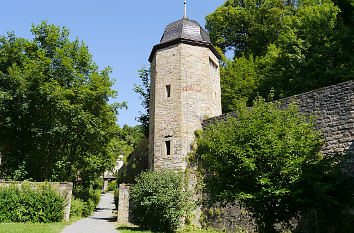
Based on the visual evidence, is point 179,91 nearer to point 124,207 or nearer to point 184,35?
point 184,35

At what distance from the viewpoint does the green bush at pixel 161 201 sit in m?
11.8

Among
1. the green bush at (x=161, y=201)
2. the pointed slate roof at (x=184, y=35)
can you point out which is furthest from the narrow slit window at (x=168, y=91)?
the green bush at (x=161, y=201)

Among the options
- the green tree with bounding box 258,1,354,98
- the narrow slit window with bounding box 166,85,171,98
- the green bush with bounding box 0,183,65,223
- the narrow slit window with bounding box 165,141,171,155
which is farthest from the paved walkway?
the green tree with bounding box 258,1,354,98

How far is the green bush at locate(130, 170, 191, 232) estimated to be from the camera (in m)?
11.8

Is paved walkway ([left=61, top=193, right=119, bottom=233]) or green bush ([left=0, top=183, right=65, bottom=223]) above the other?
green bush ([left=0, top=183, right=65, bottom=223])

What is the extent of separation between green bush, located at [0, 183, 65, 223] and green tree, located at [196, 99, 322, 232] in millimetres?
8310

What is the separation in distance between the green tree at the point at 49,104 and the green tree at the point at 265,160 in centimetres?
1011

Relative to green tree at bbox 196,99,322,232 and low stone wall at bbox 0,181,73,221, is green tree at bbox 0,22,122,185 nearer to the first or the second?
low stone wall at bbox 0,181,73,221

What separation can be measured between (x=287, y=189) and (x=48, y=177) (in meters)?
15.1

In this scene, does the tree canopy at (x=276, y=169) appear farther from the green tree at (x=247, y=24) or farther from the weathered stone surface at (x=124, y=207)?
the green tree at (x=247, y=24)

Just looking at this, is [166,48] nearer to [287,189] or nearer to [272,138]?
[272,138]

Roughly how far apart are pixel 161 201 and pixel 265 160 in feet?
16.3

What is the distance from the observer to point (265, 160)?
854 centimetres

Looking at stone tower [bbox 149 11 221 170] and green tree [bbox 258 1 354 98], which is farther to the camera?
green tree [bbox 258 1 354 98]
